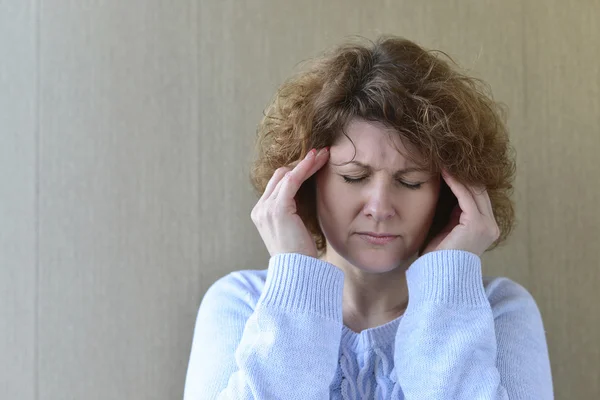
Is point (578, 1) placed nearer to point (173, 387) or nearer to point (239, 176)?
point (239, 176)

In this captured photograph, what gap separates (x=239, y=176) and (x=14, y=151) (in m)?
0.48

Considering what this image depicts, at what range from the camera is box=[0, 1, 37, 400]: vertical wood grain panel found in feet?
4.81

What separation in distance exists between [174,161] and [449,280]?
2.16ft

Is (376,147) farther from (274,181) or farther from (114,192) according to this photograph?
(114,192)

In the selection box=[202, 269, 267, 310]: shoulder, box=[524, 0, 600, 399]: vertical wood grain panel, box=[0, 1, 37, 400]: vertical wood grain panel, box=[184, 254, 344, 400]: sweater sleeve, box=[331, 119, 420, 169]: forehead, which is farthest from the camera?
box=[524, 0, 600, 399]: vertical wood grain panel

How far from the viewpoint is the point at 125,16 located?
1.49 m

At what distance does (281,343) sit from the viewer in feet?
3.70

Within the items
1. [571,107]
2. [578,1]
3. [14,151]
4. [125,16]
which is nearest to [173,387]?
[14,151]

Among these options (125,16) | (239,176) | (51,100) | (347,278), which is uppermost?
(125,16)

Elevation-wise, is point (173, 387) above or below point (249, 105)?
below

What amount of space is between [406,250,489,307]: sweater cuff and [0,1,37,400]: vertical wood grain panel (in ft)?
2.71

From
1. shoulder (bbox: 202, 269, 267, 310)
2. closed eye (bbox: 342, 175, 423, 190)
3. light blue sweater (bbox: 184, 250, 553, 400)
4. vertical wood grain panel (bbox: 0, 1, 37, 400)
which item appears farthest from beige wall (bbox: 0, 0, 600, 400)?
closed eye (bbox: 342, 175, 423, 190)

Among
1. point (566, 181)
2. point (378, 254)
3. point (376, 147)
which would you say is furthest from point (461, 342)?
point (566, 181)

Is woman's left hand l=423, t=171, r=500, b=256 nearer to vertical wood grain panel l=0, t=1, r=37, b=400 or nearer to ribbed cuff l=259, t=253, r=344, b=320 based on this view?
ribbed cuff l=259, t=253, r=344, b=320
